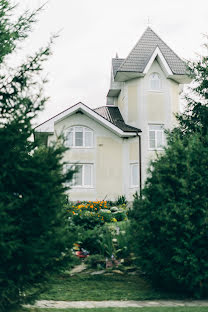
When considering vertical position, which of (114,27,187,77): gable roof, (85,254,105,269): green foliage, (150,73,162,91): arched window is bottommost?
(85,254,105,269): green foliage

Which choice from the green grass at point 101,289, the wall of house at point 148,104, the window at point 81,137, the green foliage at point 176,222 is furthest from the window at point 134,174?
the green foliage at point 176,222

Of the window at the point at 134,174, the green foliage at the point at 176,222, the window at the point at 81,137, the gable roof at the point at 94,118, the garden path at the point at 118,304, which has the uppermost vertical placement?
the gable roof at the point at 94,118

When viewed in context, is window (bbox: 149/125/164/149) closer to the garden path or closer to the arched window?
the arched window

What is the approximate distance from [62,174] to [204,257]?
334 cm

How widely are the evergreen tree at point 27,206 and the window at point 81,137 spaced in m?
18.1

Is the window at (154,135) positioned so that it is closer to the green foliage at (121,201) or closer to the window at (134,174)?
the window at (134,174)

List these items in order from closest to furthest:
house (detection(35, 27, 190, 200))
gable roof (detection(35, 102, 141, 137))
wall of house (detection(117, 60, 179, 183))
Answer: gable roof (detection(35, 102, 141, 137)) < house (detection(35, 27, 190, 200)) < wall of house (detection(117, 60, 179, 183))

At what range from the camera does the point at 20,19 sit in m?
6.50

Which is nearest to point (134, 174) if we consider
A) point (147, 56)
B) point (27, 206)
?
point (147, 56)

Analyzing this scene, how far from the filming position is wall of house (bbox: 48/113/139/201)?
23.7m

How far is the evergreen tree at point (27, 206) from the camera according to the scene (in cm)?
506

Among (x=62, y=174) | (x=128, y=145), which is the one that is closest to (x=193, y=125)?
(x=62, y=174)

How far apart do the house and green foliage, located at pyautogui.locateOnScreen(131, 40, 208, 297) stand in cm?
1598

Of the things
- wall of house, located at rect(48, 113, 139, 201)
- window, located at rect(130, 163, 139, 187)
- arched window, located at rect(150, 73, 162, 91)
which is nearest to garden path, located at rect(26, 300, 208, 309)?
wall of house, located at rect(48, 113, 139, 201)
